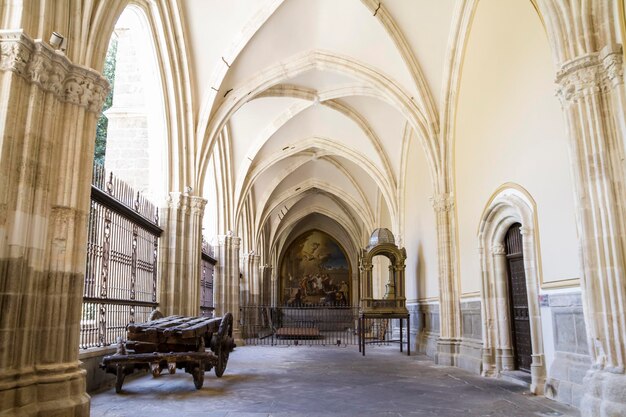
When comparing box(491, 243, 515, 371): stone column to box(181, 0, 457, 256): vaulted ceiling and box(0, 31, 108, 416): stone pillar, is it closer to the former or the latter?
box(181, 0, 457, 256): vaulted ceiling

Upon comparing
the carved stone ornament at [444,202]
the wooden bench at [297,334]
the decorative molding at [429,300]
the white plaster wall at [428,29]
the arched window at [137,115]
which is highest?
the white plaster wall at [428,29]

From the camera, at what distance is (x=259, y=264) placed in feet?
80.7

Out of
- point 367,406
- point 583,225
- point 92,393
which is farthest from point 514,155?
point 92,393

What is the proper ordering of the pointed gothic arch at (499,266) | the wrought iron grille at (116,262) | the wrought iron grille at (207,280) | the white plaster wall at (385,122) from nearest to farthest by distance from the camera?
the pointed gothic arch at (499,266) → the wrought iron grille at (116,262) → the wrought iron grille at (207,280) → the white plaster wall at (385,122)

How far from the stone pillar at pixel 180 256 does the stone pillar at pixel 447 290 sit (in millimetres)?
5391

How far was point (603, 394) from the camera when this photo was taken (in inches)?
195

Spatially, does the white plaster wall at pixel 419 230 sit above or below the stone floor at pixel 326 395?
above

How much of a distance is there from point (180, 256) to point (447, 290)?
581cm

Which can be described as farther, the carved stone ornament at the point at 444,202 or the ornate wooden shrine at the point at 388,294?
the ornate wooden shrine at the point at 388,294

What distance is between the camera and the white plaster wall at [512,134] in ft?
21.6

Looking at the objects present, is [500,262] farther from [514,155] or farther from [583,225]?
[583,225]

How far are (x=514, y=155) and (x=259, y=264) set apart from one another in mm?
18051

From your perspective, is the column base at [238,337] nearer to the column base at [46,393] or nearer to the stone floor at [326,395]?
the stone floor at [326,395]

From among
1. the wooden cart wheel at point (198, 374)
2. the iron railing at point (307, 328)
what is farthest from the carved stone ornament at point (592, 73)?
the iron railing at point (307, 328)
